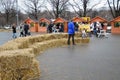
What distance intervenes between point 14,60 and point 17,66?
0.22 m

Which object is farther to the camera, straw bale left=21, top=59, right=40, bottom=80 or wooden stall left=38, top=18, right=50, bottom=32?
wooden stall left=38, top=18, right=50, bottom=32

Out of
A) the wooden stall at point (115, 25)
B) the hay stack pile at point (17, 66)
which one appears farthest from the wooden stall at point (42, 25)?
the hay stack pile at point (17, 66)

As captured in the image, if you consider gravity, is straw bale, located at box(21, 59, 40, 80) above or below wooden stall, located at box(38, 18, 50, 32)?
below

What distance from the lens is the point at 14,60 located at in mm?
9883

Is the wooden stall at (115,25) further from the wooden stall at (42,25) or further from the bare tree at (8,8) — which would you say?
the bare tree at (8,8)

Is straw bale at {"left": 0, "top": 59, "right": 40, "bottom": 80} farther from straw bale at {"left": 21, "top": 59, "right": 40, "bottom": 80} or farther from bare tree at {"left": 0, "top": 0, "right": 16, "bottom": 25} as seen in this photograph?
bare tree at {"left": 0, "top": 0, "right": 16, "bottom": 25}

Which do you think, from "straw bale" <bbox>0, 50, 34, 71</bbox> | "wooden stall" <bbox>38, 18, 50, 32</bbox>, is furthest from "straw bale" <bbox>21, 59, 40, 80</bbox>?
"wooden stall" <bbox>38, 18, 50, 32</bbox>

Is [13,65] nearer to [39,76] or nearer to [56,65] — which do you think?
[39,76]

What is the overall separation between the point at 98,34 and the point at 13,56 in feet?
95.4

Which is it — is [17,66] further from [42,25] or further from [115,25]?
[42,25]

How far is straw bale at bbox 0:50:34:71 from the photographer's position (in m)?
9.70

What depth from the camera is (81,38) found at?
1067 inches

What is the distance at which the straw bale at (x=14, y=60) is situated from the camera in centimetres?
970

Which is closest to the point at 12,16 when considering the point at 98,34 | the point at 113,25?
the point at 113,25
